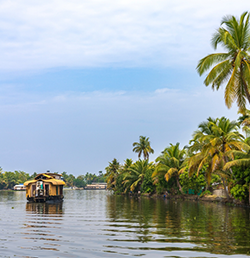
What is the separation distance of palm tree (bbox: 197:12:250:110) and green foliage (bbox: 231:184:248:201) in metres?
11.4

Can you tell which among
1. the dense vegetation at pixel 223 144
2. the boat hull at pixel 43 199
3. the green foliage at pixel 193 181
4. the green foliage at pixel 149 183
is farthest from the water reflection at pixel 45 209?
the green foliage at pixel 149 183

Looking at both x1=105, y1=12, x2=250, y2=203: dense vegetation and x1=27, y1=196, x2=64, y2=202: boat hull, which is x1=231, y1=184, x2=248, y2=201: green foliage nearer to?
x1=105, y1=12, x2=250, y2=203: dense vegetation

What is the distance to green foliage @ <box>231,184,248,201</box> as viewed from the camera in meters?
31.3

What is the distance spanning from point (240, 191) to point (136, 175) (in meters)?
42.3

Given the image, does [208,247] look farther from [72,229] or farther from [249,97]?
[249,97]

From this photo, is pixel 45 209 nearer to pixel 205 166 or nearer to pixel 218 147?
pixel 218 147

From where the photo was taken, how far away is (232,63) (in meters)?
24.2

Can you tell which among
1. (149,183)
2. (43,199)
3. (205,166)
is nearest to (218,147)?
(205,166)

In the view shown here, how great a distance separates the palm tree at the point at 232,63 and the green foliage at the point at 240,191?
11.4 metres

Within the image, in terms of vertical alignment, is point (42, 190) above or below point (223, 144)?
below

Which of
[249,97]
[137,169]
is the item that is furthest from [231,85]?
[137,169]

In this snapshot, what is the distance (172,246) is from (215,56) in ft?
57.2

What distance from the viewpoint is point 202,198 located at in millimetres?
46031

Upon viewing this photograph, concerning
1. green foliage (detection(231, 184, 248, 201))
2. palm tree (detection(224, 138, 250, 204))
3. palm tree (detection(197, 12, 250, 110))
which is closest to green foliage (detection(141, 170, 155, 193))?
green foliage (detection(231, 184, 248, 201))
